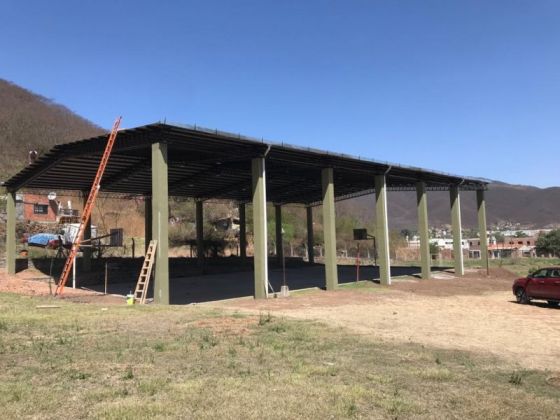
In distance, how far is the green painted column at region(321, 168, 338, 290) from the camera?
26344 mm

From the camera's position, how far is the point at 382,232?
3052 cm

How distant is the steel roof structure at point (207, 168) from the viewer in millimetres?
21266

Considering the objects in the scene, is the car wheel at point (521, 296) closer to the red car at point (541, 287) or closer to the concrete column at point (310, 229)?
the red car at point (541, 287)

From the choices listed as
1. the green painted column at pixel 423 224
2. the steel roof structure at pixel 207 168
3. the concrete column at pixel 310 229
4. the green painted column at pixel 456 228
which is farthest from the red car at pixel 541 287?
the concrete column at pixel 310 229

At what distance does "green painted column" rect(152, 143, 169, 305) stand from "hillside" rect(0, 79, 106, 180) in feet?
183

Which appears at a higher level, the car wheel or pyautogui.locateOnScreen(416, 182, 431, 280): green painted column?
pyautogui.locateOnScreen(416, 182, 431, 280): green painted column

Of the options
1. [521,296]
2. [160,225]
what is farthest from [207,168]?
[521,296]

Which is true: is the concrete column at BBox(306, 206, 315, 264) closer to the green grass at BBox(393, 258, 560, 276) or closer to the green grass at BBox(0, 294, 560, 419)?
the green grass at BBox(393, 258, 560, 276)

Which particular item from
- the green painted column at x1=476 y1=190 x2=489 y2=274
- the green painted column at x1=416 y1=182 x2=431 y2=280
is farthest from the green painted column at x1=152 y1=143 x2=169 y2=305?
the green painted column at x1=476 y1=190 x2=489 y2=274

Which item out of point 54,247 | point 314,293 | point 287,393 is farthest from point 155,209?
point 54,247

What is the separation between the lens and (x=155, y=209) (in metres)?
19.2

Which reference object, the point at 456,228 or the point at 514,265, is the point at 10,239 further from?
the point at 514,265

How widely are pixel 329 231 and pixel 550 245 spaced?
90169 millimetres

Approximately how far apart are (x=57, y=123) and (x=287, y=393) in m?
153
